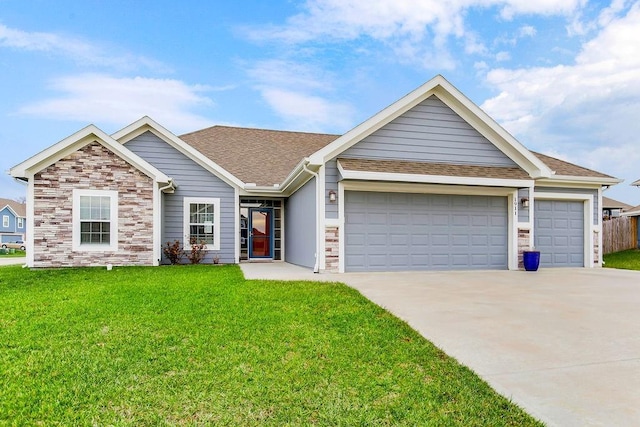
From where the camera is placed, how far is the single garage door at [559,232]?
42.1 feet

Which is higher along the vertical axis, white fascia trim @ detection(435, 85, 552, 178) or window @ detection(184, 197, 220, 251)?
white fascia trim @ detection(435, 85, 552, 178)

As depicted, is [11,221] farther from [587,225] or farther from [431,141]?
[587,225]

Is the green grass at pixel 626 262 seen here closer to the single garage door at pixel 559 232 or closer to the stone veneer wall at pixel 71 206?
the single garage door at pixel 559 232

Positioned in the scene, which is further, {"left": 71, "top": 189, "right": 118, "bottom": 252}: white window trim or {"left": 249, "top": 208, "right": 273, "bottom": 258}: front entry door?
{"left": 249, "top": 208, "right": 273, "bottom": 258}: front entry door

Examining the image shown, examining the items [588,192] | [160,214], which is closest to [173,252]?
[160,214]

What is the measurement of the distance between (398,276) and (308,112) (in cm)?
1398

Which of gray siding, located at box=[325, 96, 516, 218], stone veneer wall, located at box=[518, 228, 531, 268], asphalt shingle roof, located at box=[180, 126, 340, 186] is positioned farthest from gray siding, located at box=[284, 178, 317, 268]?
stone veneer wall, located at box=[518, 228, 531, 268]

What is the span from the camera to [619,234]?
20.5 meters

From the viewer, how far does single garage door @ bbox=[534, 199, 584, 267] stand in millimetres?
12820

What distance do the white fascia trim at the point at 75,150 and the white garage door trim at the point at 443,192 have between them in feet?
18.2

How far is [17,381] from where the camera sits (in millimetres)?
3287

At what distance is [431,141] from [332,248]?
445 cm

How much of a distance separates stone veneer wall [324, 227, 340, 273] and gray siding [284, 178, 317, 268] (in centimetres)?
67

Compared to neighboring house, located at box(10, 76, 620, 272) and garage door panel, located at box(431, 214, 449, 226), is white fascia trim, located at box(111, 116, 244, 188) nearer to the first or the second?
neighboring house, located at box(10, 76, 620, 272)
